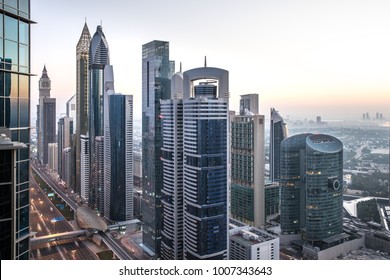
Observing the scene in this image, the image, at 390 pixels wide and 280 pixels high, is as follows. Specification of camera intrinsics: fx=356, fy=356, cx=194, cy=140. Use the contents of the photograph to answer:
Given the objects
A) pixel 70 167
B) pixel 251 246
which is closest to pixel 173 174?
pixel 251 246

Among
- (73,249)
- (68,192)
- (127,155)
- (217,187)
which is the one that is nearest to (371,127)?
(217,187)

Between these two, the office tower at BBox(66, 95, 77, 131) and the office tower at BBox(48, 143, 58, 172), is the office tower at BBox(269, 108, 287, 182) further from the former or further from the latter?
the office tower at BBox(48, 143, 58, 172)

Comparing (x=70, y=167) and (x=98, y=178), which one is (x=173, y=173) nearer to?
(x=98, y=178)

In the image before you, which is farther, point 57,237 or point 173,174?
point 57,237

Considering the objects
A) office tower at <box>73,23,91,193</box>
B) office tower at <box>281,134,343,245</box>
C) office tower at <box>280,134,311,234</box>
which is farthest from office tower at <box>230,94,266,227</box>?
office tower at <box>73,23,91,193</box>

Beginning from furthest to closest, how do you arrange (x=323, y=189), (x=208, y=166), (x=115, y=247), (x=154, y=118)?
(x=323, y=189) < (x=115, y=247) < (x=154, y=118) < (x=208, y=166)

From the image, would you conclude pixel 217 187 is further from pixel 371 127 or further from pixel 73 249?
pixel 73 249
